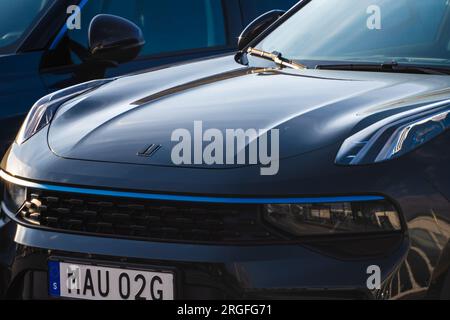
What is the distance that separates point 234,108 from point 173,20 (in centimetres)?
231

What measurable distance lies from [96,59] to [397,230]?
2626 millimetres

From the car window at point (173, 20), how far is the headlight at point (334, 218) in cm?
268

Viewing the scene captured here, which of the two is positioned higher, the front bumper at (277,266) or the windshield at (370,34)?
the windshield at (370,34)

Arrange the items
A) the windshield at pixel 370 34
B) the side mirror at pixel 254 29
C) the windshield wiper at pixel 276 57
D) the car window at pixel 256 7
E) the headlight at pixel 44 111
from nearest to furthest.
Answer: the headlight at pixel 44 111 → the windshield at pixel 370 34 → the windshield wiper at pixel 276 57 → the side mirror at pixel 254 29 → the car window at pixel 256 7

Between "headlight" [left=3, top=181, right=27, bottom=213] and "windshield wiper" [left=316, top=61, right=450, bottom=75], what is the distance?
4.34ft

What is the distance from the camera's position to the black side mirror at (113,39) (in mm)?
5172

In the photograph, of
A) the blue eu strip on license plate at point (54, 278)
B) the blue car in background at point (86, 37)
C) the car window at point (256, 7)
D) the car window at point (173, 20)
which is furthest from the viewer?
the car window at point (256, 7)

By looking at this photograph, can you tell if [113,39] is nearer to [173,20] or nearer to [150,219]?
[173,20]

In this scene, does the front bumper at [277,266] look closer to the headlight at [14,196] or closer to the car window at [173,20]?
the headlight at [14,196]

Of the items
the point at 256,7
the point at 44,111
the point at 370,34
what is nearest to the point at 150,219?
the point at 44,111

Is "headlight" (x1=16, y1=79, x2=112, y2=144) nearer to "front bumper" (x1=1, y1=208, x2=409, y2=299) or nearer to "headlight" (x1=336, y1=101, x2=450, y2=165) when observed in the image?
Answer: "front bumper" (x1=1, y1=208, x2=409, y2=299)

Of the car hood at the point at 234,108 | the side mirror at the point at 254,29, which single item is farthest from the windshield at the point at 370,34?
the side mirror at the point at 254,29
